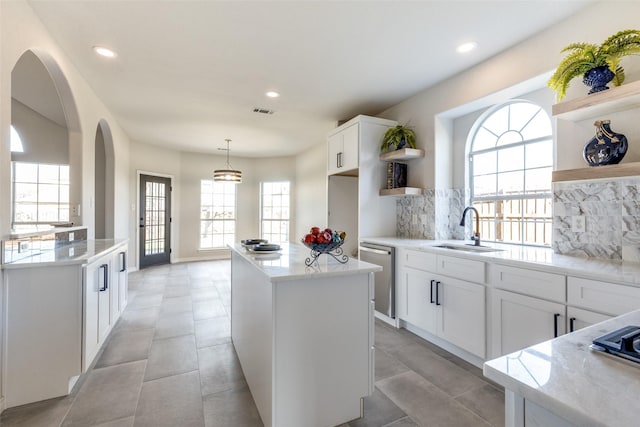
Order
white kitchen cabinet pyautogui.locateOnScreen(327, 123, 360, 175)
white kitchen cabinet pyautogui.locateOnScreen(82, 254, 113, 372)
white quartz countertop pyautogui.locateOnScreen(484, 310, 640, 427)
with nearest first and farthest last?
1. white quartz countertop pyautogui.locateOnScreen(484, 310, 640, 427)
2. white kitchen cabinet pyautogui.locateOnScreen(82, 254, 113, 372)
3. white kitchen cabinet pyautogui.locateOnScreen(327, 123, 360, 175)

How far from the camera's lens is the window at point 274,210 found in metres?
7.79

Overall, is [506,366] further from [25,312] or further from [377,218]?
[377,218]

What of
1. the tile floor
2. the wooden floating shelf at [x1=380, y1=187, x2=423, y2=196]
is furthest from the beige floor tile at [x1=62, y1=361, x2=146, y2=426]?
the wooden floating shelf at [x1=380, y1=187, x2=423, y2=196]

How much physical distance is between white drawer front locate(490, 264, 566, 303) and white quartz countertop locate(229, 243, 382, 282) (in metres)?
1.05

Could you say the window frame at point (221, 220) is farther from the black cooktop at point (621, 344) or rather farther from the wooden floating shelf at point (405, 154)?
the black cooktop at point (621, 344)

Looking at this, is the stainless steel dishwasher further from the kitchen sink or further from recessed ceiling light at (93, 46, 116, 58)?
recessed ceiling light at (93, 46, 116, 58)

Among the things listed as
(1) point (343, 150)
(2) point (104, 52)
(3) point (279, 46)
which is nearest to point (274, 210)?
(1) point (343, 150)

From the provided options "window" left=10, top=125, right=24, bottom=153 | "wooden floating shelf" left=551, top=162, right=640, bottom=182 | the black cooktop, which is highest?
"window" left=10, top=125, right=24, bottom=153

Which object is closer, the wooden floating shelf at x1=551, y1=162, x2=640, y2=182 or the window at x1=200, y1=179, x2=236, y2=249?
the wooden floating shelf at x1=551, y1=162, x2=640, y2=182

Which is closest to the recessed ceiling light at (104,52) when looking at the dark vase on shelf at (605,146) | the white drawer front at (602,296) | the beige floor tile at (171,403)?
the beige floor tile at (171,403)

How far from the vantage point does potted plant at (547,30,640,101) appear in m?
1.79

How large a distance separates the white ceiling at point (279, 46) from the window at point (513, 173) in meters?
0.70

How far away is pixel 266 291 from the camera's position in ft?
5.43

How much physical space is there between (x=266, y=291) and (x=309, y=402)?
65 cm
